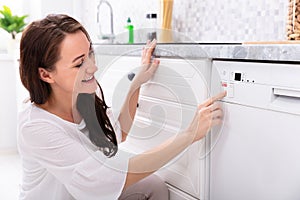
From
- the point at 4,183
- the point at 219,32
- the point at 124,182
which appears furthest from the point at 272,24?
the point at 4,183

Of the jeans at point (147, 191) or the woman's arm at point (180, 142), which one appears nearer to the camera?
the woman's arm at point (180, 142)

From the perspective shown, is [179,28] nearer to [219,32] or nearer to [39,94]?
[219,32]

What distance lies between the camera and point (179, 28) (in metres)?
2.22

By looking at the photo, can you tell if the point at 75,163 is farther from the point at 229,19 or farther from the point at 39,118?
the point at 229,19

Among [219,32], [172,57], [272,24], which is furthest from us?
[219,32]

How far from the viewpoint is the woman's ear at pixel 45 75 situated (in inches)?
46.6

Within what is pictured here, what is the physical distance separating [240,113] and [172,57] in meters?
0.36

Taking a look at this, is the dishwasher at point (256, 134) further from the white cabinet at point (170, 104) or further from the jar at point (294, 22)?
the jar at point (294, 22)

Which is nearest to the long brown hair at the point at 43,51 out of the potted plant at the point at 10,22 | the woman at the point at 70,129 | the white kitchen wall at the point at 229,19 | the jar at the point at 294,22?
the woman at the point at 70,129

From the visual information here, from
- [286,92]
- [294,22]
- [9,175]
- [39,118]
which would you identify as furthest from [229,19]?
[9,175]

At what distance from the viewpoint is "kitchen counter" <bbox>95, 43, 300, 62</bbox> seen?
0.94 m

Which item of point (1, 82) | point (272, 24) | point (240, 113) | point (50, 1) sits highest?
point (50, 1)

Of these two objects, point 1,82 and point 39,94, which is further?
point 1,82

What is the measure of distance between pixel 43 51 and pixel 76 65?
0.11 metres
